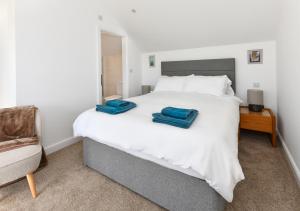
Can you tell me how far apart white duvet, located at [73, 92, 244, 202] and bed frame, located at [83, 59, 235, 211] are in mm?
113

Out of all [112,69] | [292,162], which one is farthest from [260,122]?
[112,69]

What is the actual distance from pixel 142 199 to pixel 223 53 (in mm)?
3051

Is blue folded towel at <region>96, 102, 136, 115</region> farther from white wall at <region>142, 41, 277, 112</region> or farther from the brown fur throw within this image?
white wall at <region>142, 41, 277, 112</region>

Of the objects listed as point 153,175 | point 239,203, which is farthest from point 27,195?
point 239,203

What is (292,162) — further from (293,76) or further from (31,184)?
(31,184)

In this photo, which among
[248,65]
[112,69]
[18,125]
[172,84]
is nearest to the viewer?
[18,125]

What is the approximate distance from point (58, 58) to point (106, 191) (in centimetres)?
200

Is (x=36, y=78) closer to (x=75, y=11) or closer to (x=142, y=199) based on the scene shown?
(x=75, y=11)

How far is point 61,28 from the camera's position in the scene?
99.5 inches

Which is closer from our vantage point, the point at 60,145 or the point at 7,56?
the point at 7,56

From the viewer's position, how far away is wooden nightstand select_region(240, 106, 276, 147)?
2.55 m

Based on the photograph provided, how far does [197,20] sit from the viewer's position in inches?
118

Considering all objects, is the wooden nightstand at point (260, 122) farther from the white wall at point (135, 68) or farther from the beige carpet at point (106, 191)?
the white wall at point (135, 68)

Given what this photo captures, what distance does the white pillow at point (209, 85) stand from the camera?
9.58ft
